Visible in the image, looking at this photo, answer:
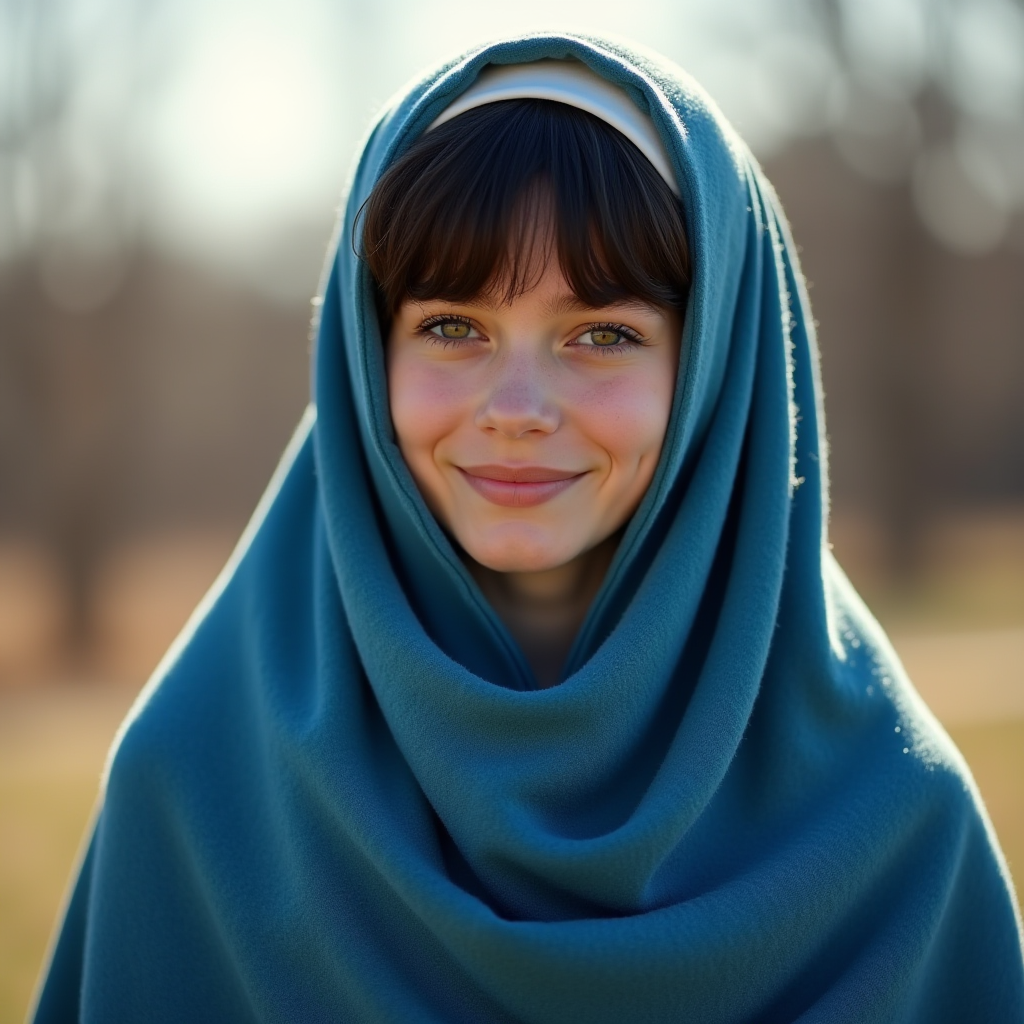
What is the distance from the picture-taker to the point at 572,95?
198cm

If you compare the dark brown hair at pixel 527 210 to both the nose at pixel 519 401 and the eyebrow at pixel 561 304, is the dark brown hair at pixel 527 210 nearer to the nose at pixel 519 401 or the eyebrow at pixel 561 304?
the eyebrow at pixel 561 304

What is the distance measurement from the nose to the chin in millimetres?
183

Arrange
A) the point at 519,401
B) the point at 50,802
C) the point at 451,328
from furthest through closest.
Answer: the point at 50,802 → the point at 451,328 → the point at 519,401

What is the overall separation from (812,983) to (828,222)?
16823 millimetres

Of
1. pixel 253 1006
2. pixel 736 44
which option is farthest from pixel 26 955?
pixel 736 44

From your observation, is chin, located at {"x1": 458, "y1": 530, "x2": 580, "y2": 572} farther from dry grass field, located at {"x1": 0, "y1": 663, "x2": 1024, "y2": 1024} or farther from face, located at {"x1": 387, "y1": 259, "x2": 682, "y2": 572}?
dry grass field, located at {"x1": 0, "y1": 663, "x2": 1024, "y2": 1024}

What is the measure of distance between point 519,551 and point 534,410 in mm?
250

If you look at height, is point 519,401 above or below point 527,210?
below

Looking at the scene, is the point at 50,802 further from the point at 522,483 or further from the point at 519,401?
the point at 519,401

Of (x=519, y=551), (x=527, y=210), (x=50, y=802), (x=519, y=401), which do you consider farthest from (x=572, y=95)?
(x=50, y=802)

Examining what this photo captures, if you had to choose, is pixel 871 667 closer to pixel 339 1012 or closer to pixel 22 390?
pixel 339 1012

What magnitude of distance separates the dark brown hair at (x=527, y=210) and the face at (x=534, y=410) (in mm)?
42

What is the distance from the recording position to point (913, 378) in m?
16.6

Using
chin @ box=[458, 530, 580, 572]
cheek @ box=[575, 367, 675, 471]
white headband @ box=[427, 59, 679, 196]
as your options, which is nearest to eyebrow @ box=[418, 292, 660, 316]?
cheek @ box=[575, 367, 675, 471]
